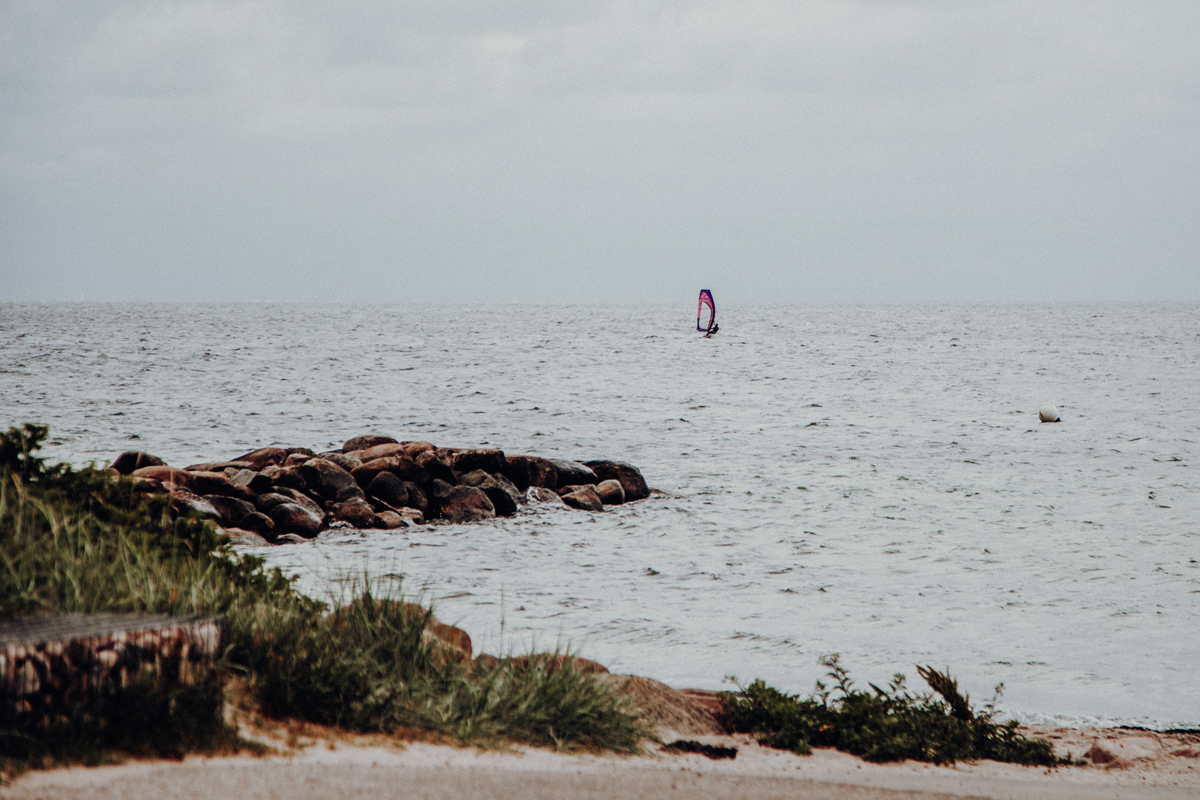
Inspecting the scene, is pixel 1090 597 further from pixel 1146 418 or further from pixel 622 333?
pixel 622 333

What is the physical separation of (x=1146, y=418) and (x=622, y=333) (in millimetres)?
65306

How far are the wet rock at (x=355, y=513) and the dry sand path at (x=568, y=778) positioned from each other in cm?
917

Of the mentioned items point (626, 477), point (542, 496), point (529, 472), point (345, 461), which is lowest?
point (542, 496)

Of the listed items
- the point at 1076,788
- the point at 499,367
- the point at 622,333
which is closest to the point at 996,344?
the point at 622,333

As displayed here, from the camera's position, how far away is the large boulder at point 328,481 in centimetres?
1441

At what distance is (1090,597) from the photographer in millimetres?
10289

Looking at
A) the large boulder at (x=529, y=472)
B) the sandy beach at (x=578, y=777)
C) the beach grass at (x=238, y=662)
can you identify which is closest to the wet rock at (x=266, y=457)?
the large boulder at (x=529, y=472)

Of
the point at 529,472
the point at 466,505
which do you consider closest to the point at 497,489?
the point at 466,505

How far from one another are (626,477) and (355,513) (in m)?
5.13

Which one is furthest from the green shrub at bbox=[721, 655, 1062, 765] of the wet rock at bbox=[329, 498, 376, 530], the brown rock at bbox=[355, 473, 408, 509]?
the brown rock at bbox=[355, 473, 408, 509]

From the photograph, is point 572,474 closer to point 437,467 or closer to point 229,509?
point 437,467

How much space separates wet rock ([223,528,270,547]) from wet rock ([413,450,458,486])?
11.0 ft

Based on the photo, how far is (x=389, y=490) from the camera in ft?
48.3

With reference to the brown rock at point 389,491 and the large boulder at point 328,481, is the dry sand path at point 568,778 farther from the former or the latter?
the large boulder at point 328,481
